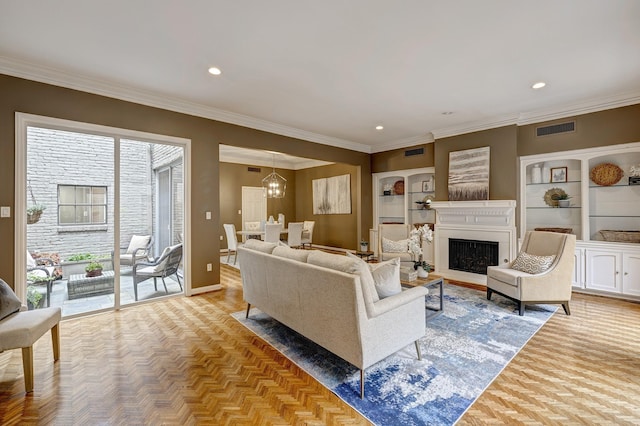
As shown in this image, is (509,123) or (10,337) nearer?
(10,337)

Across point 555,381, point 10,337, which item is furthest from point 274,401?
point 555,381

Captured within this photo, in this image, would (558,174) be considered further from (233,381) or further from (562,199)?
(233,381)

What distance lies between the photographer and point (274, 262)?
110 inches

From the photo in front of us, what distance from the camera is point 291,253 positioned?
9.04 feet

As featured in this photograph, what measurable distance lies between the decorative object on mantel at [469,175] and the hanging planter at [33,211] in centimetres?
613

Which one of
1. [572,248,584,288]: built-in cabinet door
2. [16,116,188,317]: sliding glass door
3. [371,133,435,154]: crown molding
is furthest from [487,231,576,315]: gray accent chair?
[16,116,188,317]: sliding glass door

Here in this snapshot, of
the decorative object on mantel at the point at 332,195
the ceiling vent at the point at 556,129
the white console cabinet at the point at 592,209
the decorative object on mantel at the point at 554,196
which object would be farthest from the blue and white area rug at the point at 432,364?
the decorative object on mantel at the point at 332,195

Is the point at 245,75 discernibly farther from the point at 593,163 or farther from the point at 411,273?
the point at 593,163

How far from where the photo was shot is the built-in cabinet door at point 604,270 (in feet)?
13.6

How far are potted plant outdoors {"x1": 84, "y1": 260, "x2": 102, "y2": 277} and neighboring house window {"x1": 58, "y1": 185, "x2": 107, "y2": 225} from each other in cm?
53

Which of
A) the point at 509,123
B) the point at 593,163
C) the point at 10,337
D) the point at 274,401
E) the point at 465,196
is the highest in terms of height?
the point at 509,123

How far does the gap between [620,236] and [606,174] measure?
3.02 feet

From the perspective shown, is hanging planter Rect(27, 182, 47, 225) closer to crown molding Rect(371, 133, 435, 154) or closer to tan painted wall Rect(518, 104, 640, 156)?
crown molding Rect(371, 133, 435, 154)

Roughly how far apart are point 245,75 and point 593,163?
5258 millimetres
